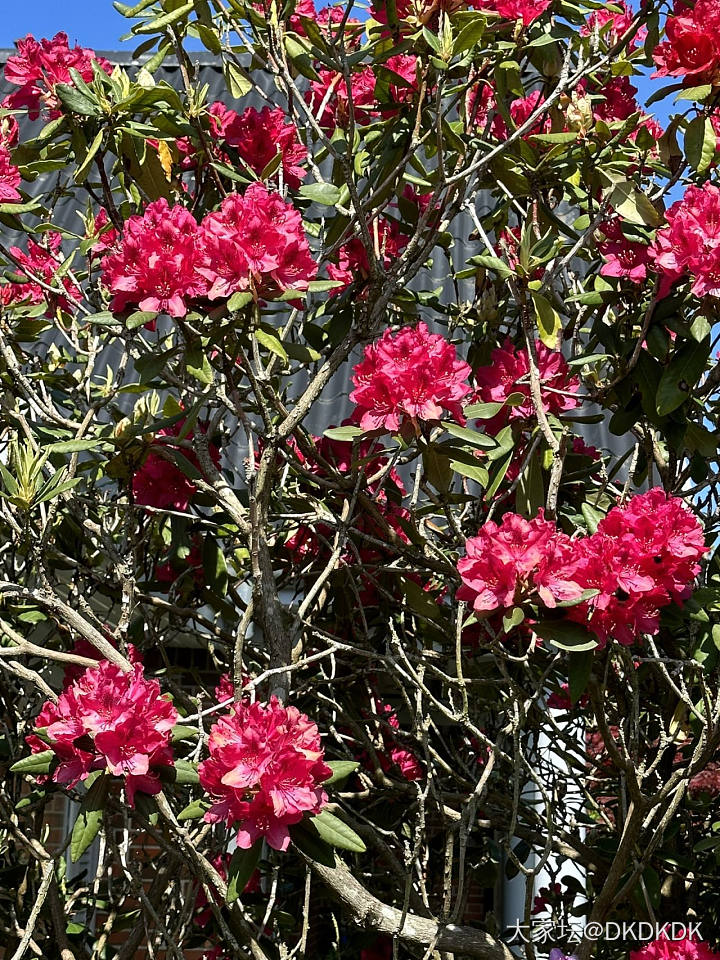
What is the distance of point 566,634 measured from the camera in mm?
1703

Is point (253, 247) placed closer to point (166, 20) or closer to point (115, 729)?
point (166, 20)

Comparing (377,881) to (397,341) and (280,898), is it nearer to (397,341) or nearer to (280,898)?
(280,898)

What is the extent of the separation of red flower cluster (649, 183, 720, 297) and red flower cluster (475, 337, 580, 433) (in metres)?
0.32

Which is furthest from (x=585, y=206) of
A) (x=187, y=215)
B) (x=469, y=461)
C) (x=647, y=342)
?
(x=187, y=215)

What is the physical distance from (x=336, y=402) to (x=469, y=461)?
2662 mm

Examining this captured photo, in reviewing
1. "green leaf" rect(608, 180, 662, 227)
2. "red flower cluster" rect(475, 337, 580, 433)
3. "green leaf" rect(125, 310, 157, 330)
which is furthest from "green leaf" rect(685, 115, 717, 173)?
"green leaf" rect(125, 310, 157, 330)

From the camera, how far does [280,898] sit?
110 inches

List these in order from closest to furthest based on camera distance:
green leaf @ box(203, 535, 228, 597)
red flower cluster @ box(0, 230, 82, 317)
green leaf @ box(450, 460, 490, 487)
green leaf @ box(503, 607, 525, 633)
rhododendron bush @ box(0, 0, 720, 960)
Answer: green leaf @ box(503, 607, 525, 633)
rhododendron bush @ box(0, 0, 720, 960)
green leaf @ box(450, 460, 490, 487)
green leaf @ box(203, 535, 228, 597)
red flower cluster @ box(0, 230, 82, 317)

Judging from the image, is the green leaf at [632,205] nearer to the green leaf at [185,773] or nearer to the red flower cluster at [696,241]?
the red flower cluster at [696,241]

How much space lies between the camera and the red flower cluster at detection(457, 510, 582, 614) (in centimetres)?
164

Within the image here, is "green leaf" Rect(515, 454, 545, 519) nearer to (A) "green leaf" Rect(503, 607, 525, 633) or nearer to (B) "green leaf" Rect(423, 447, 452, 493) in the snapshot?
(B) "green leaf" Rect(423, 447, 452, 493)

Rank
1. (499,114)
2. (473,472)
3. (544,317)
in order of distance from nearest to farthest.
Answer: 1. (473,472)
2. (544,317)
3. (499,114)

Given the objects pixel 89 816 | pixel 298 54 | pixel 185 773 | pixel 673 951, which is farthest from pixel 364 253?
pixel 673 951

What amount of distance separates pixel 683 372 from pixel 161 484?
1094 mm
